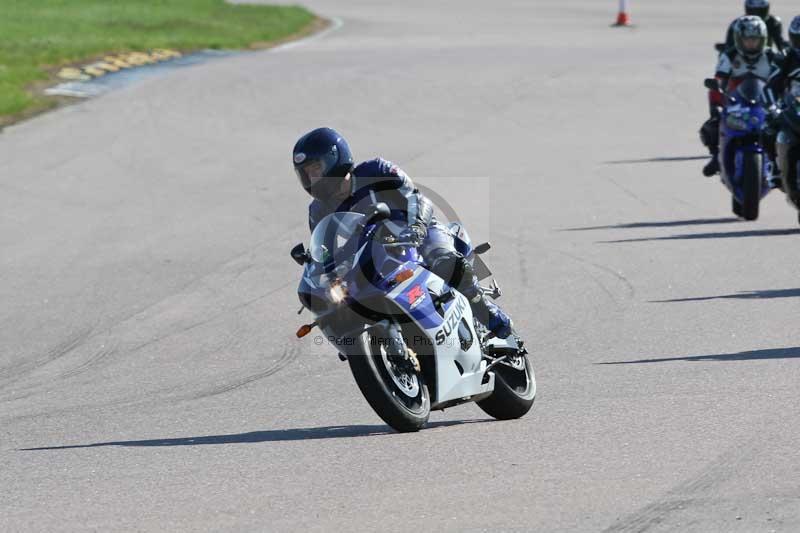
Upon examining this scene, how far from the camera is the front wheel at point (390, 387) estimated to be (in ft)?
25.1

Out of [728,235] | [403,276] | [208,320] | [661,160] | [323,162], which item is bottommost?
[661,160]

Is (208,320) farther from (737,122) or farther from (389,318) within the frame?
(737,122)

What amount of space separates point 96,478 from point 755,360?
4.08 m

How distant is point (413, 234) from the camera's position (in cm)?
800

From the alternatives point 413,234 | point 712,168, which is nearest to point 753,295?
point 413,234

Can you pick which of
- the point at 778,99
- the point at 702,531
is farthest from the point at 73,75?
the point at 702,531

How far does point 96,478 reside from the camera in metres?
7.40

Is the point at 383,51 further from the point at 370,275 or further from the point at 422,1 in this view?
the point at 370,275

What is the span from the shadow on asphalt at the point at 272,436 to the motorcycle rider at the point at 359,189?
34.1 inches

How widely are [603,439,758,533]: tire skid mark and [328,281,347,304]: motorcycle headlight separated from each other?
6.00 feet

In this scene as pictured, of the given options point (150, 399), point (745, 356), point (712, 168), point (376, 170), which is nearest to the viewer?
point (376, 170)

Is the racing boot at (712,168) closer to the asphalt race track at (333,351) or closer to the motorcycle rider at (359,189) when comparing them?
the asphalt race track at (333,351)

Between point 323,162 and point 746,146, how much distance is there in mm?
8829

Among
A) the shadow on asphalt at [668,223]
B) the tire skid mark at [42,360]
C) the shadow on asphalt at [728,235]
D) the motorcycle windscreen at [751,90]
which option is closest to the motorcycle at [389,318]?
the tire skid mark at [42,360]
